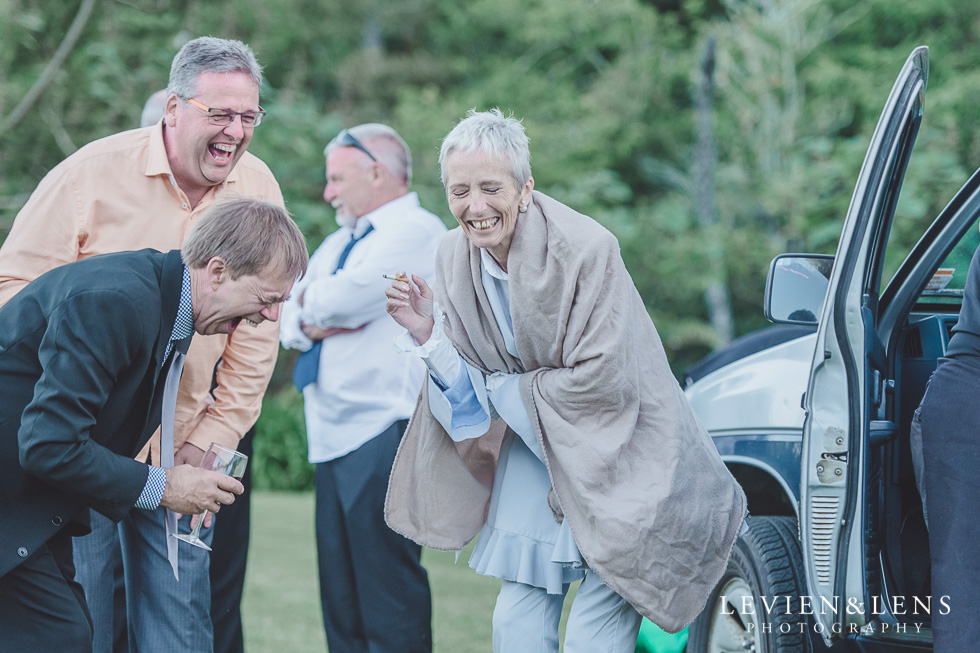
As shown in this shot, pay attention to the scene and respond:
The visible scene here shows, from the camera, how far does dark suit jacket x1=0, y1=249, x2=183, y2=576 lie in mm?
2537

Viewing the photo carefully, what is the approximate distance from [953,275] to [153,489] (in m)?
2.73

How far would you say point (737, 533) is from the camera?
321 centimetres

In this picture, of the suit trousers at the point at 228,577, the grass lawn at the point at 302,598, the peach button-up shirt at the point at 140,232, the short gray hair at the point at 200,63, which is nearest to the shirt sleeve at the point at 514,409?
the peach button-up shirt at the point at 140,232

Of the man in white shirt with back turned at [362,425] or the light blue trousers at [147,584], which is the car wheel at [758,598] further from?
the light blue trousers at [147,584]

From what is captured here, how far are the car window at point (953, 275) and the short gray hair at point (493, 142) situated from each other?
1549 mm

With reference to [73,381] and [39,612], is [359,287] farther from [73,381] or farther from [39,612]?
[39,612]

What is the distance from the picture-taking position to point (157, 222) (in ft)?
11.4

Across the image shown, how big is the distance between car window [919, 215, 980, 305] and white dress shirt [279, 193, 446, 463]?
1.85 metres

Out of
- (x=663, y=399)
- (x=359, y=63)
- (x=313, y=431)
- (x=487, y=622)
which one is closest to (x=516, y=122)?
(x=663, y=399)

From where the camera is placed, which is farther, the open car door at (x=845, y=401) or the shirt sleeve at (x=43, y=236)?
the shirt sleeve at (x=43, y=236)

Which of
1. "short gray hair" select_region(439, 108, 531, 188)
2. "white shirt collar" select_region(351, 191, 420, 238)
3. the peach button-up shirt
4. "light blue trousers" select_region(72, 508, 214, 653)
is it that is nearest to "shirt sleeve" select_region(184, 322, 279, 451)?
the peach button-up shirt

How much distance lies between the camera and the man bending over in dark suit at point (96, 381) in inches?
101

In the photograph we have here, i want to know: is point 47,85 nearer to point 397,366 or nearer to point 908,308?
point 397,366

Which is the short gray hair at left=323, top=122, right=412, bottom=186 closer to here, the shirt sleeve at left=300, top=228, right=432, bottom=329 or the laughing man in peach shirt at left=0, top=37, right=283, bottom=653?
the shirt sleeve at left=300, top=228, right=432, bottom=329
